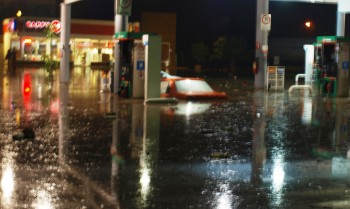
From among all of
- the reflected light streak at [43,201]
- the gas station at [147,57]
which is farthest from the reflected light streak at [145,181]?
the gas station at [147,57]

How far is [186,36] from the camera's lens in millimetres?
81625

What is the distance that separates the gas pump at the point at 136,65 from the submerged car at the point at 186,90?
1059 millimetres

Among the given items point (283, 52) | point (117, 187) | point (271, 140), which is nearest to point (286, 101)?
point (271, 140)

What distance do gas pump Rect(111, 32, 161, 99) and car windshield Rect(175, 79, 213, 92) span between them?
1.42 metres

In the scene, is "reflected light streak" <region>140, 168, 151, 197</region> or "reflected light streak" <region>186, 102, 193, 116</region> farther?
"reflected light streak" <region>186, 102, 193, 116</region>

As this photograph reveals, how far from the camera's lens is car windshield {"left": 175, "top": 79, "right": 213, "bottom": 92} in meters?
23.0

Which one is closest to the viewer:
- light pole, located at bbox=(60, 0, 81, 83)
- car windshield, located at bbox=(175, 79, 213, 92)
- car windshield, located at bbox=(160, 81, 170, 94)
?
car windshield, located at bbox=(175, 79, 213, 92)

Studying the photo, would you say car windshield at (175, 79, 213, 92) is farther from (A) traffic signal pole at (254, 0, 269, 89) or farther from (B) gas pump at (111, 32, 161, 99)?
(A) traffic signal pole at (254, 0, 269, 89)

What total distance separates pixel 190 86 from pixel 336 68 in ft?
20.5

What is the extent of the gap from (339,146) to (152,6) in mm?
63449

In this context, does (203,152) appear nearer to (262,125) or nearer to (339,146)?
(339,146)

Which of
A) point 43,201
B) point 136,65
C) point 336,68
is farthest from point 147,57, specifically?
point 43,201

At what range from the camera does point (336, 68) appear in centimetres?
2517

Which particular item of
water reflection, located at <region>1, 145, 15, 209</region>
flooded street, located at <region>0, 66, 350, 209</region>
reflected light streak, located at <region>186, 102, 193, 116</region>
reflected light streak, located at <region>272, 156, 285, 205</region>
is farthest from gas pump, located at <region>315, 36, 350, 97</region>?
water reflection, located at <region>1, 145, 15, 209</region>
